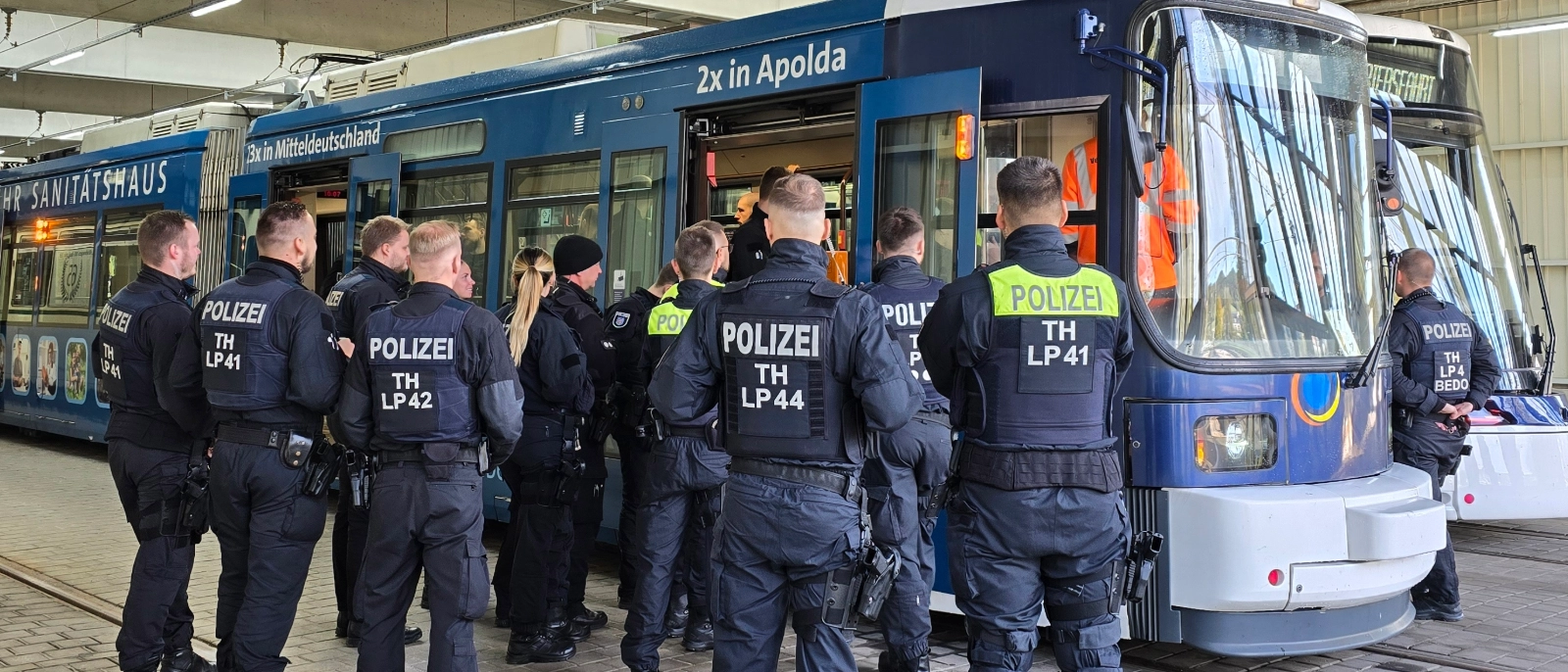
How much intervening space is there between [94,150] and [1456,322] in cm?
1305

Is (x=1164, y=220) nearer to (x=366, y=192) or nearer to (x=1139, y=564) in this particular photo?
(x=1139, y=564)

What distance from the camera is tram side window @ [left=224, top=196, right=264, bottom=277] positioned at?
11.1 meters

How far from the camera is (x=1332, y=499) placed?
17.8 feet

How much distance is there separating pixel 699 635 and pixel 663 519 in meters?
0.88

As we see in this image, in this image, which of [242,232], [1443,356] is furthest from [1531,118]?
[242,232]

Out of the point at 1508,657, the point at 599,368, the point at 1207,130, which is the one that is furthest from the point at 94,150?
the point at 1508,657

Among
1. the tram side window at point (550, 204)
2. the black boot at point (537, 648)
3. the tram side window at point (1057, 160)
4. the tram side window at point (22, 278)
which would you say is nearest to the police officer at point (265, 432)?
the black boot at point (537, 648)

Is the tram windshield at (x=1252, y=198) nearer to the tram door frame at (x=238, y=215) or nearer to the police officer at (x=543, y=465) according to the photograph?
the police officer at (x=543, y=465)

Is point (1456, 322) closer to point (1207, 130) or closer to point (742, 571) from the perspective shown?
point (1207, 130)

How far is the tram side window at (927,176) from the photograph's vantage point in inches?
232

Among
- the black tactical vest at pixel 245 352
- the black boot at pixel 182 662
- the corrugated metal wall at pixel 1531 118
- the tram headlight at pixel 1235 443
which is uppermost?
the corrugated metal wall at pixel 1531 118

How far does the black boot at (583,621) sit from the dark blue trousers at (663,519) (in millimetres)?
748

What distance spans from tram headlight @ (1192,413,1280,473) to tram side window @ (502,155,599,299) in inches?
148

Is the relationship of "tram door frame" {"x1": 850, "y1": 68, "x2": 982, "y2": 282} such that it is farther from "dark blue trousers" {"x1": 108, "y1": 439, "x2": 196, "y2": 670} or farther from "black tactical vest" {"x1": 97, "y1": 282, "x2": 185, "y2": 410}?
"dark blue trousers" {"x1": 108, "y1": 439, "x2": 196, "y2": 670}
